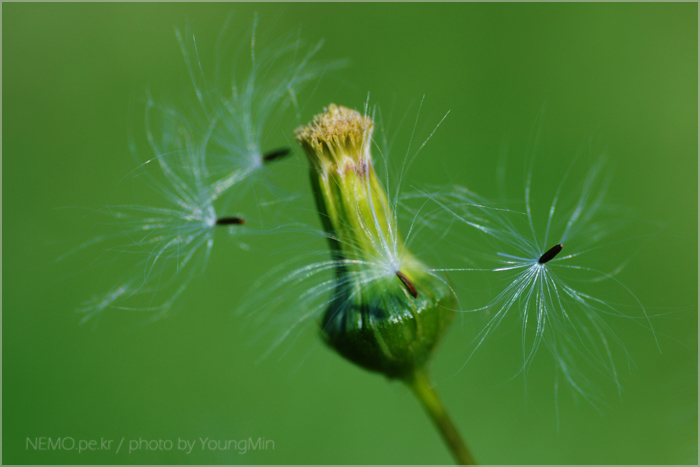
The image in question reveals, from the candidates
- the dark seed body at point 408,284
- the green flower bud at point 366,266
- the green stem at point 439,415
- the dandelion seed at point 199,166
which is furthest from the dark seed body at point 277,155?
the green stem at point 439,415

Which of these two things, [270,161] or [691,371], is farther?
[691,371]

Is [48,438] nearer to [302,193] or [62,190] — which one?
[62,190]

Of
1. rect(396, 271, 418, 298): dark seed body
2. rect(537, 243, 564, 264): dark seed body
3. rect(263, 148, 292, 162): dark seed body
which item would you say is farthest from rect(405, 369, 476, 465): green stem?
rect(263, 148, 292, 162): dark seed body

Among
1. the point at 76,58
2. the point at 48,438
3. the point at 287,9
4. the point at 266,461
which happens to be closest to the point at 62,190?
the point at 76,58

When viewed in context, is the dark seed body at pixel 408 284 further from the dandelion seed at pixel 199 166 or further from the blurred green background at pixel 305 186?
the blurred green background at pixel 305 186

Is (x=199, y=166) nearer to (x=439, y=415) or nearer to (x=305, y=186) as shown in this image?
(x=305, y=186)

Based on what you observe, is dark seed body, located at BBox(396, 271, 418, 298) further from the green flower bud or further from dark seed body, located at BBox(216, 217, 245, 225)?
dark seed body, located at BBox(216, 217, 245, 225)

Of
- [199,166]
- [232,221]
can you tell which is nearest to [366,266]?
[232,221]

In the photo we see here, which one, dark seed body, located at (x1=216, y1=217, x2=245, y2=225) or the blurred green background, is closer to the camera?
dark seed body, located at (x1=216, y1=217, x2=245, y2=225)
